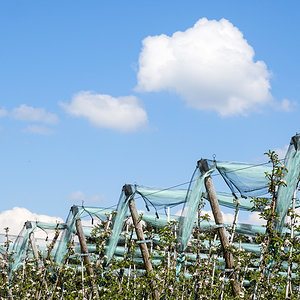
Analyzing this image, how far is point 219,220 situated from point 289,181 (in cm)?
143

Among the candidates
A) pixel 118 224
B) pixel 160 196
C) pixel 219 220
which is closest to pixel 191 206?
pixel 219 220

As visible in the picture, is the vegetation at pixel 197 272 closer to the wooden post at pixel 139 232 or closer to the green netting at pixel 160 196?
the wooden post at pixel 139 232

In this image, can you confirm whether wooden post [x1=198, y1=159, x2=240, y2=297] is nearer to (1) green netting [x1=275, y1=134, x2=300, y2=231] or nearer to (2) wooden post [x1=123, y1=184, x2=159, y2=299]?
(1) green netting [x1=275, y1=134, x2=300, y2=231]

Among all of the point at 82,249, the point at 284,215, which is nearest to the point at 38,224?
the point at 82,249

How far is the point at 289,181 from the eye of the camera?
23.3 ft

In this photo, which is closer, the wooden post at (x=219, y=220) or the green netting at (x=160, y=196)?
the wooden post at (x=219, y=220)

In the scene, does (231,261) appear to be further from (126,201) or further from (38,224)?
(38,224)

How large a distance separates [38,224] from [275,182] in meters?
8.58

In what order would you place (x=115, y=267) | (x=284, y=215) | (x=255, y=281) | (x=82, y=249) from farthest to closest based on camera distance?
(x=82, y=249) < (x=115, y=267) < (x=284, y=215) < (x=255, y=281)

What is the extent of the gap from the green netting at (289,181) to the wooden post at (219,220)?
43.9 inches

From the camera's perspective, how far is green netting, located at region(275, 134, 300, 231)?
6945 millimetres

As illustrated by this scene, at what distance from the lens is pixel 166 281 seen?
9180 mm

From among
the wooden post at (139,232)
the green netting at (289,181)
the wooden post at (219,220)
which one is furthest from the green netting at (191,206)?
the green netting at (289,181)

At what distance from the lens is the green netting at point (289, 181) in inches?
273
